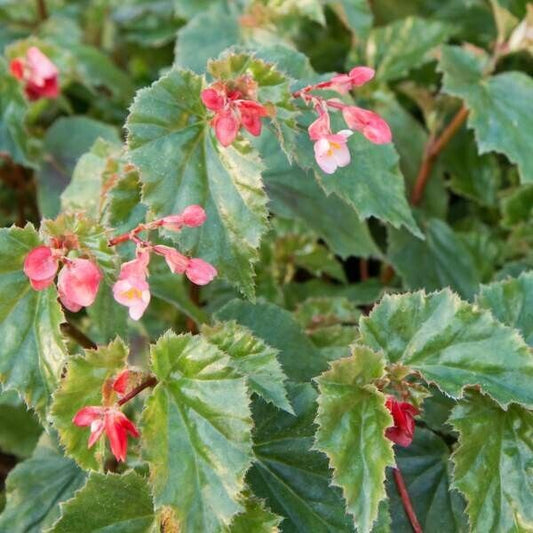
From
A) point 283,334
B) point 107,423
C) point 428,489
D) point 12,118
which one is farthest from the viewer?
point 12,118

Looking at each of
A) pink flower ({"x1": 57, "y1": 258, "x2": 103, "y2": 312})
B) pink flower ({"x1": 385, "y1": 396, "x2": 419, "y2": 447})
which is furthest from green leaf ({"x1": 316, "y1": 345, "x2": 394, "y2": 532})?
pink flower ({"x1": 57, "y1": 258, "x2": 103, "y2": 312})

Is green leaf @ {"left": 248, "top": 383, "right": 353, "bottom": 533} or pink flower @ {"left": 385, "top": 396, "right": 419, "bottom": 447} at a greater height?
pink flower @ {"left": 385, "top": 396, "right": 419, "bottom": 447}

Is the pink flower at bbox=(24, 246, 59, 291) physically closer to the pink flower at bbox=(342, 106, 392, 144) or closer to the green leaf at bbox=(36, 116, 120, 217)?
the pink flower at bbox=(342, 106, 392, 144)

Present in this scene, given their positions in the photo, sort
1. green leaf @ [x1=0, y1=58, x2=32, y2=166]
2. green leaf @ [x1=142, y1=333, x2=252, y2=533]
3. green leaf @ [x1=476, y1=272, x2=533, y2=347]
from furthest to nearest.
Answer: green leaf @ [x1=0, y1=58, x2=32, y2=166] → green leaf @ [x1=476, y1=272, x2=533, y2=347] → green leaf @ [x1=142, y1=333, x2=252, y2=533]

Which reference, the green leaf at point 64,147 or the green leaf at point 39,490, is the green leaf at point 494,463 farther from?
the green leaf at point 64,147

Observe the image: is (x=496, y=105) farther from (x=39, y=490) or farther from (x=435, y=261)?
(x=39, y=490)

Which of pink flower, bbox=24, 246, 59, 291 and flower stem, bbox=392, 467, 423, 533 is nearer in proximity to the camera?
pink flower, bbox=24, 246, 59, 291

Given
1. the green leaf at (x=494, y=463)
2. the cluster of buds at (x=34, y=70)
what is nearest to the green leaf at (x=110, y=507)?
the green leaf at (x=494, y=463)

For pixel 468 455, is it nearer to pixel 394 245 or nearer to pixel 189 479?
pixel 189 479

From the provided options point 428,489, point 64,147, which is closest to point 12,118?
point 64,147
